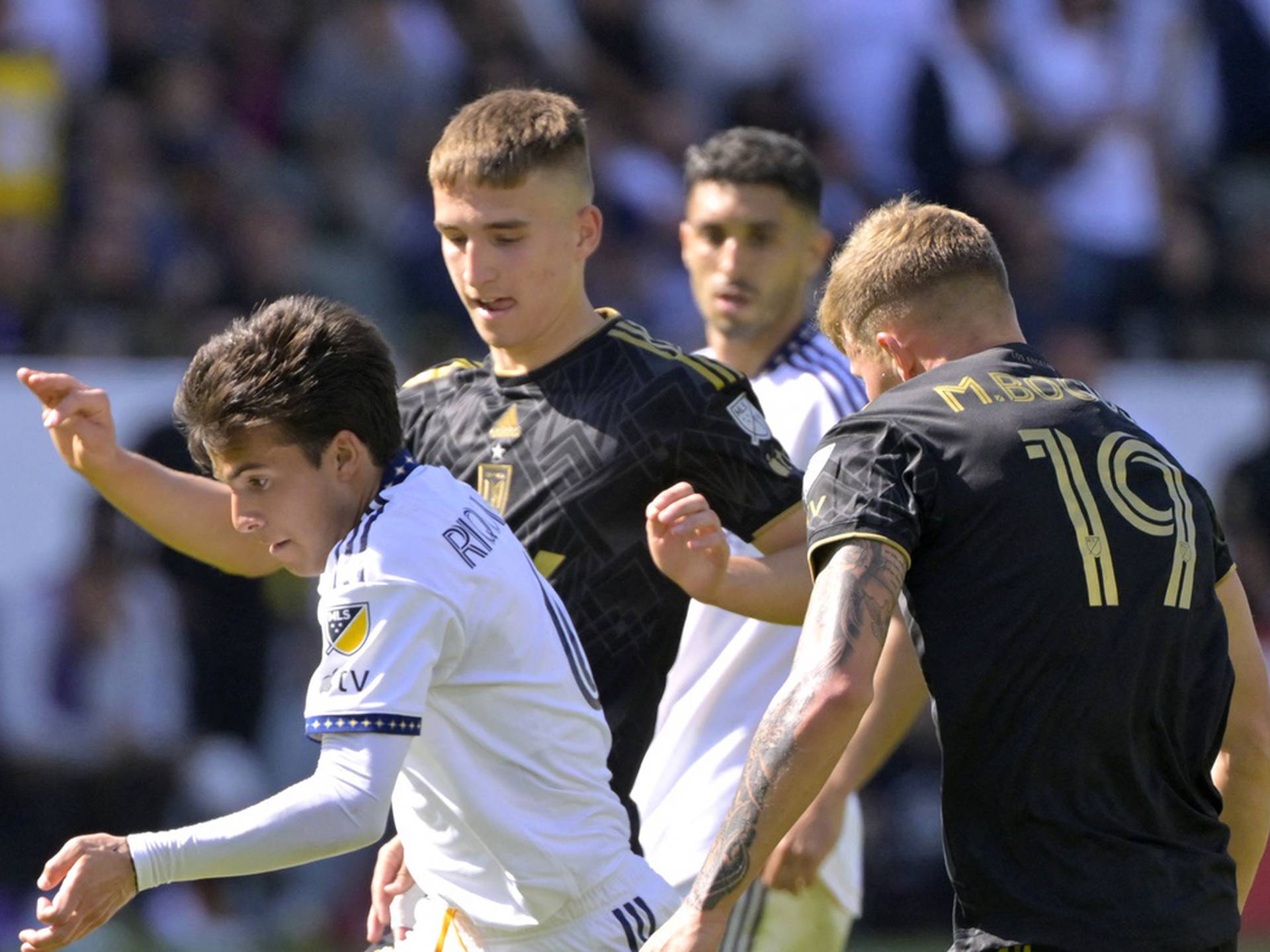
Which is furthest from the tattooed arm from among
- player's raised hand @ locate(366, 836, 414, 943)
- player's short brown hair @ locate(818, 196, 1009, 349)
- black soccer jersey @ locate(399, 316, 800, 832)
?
black soccer jersey @ locate(399, 316, 800, 832)

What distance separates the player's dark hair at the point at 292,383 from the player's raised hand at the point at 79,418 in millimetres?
826

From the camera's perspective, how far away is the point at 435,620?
3.31 meters

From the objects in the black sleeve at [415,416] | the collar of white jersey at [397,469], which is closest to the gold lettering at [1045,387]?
the collar of white jersey at [397,469]

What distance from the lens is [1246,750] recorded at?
11.8 ft

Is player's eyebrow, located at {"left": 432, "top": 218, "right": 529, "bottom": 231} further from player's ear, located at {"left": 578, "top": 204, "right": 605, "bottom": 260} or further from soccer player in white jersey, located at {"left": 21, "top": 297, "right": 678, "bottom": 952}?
soccer player in white jersey, located at {"left": 21, "top": 297, "right": 678, "bottom": 952}

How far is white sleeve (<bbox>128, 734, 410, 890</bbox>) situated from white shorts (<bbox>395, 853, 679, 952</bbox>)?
0.46 metres

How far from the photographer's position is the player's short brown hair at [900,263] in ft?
11.5

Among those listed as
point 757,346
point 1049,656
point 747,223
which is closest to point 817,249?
point 747,223

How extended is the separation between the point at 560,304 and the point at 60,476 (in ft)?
18.1

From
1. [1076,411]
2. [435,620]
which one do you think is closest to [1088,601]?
[1076,411]

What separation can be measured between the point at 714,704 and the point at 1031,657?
232cm

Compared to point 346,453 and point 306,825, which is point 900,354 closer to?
point 346,453

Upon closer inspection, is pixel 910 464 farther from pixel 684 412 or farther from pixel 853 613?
pixel 684 412

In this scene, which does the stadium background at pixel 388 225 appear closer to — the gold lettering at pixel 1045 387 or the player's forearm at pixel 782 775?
the gold lettering at pixel 1045 387
